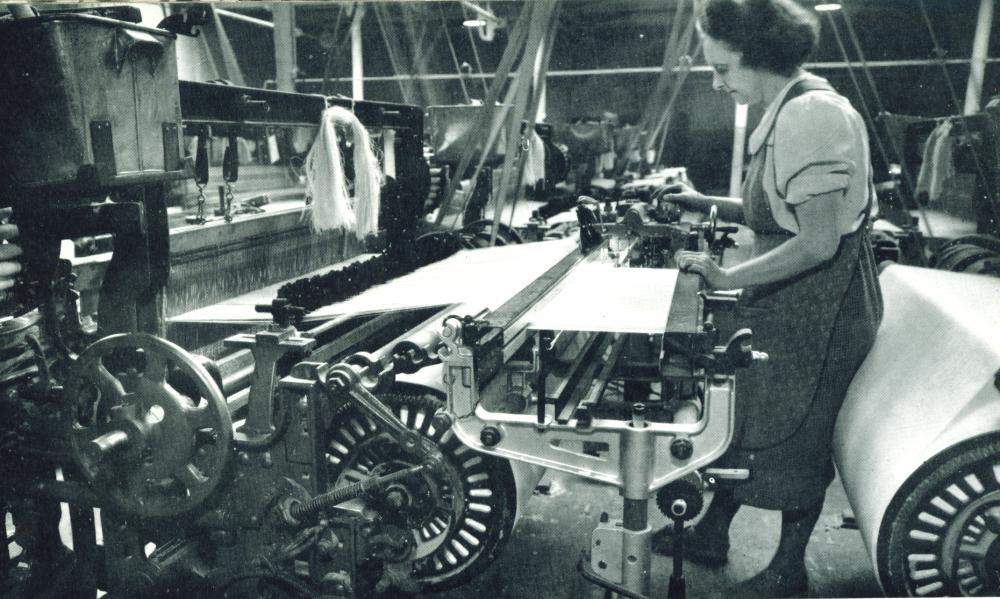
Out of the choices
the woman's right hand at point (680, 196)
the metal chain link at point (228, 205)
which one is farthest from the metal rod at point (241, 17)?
the woman's right hand at point (680, 196)

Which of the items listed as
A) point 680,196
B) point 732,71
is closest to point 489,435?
point 732,71

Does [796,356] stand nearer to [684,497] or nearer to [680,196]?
[684,497]

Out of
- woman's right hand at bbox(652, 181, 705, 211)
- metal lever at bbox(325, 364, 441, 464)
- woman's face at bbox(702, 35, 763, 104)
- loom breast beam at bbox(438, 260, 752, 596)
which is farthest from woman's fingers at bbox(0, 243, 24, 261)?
woman's right hand at bbox(652, 181, 705, 211)

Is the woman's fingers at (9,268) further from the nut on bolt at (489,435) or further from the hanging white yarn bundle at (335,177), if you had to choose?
the nut on bolt at (489,435)

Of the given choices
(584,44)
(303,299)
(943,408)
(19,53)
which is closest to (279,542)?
(303,299)

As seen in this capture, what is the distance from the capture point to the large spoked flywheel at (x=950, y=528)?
140 cm

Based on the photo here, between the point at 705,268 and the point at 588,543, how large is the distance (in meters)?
0.93

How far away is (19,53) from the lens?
1341mm

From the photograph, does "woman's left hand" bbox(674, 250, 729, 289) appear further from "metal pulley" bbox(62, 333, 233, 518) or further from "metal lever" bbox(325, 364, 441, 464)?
"metal pulley" bbox(62, 333, 233, 518)

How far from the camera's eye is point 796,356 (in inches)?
72.2

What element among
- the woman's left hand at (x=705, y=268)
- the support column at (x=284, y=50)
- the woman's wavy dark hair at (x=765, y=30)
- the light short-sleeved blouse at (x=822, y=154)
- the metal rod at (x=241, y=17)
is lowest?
the woman's left hand at (x=705, y=268)

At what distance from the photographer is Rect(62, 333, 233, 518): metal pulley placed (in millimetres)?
1520

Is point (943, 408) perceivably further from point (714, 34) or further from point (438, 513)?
point (438, 513)

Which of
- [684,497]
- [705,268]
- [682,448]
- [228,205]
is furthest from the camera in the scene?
[228,205]
